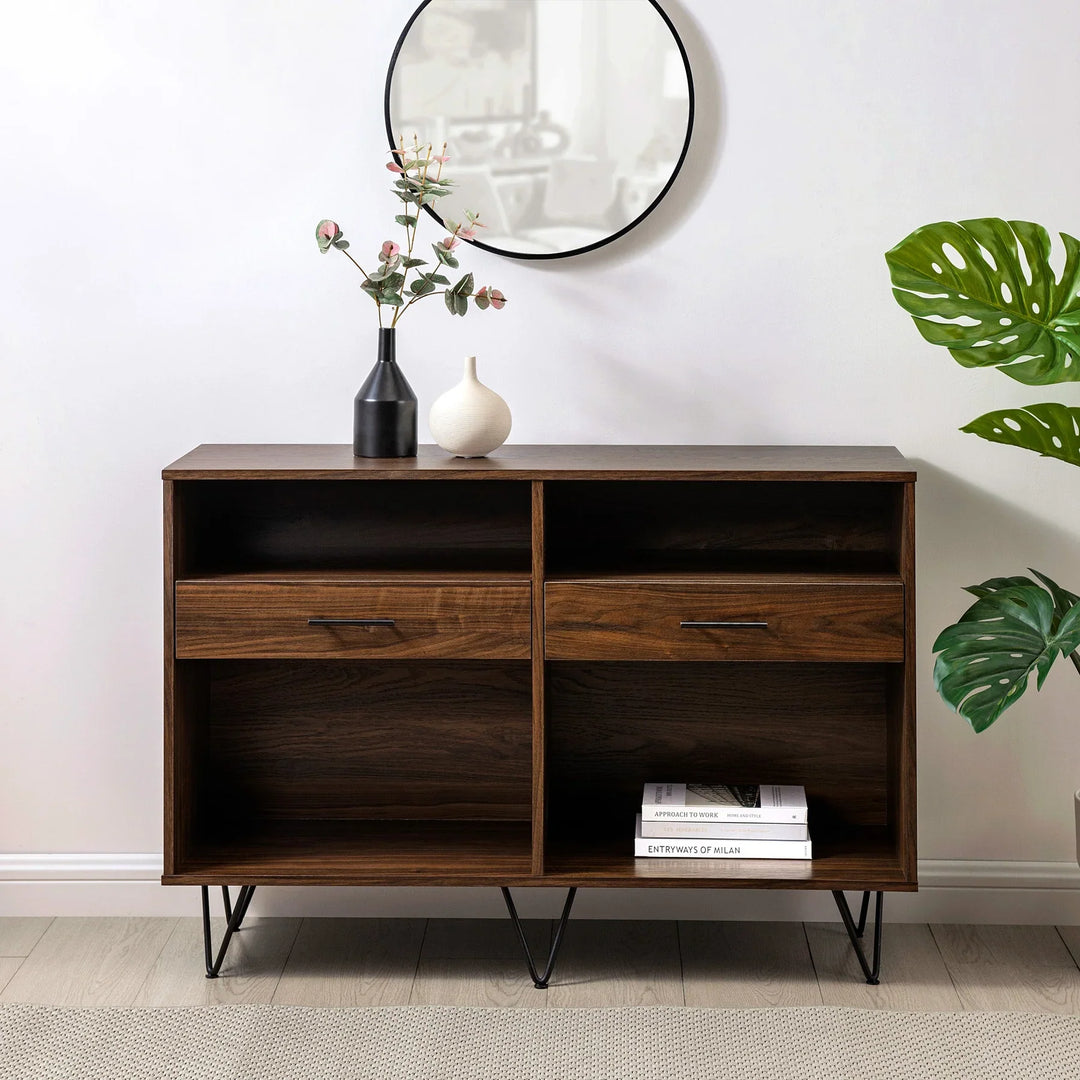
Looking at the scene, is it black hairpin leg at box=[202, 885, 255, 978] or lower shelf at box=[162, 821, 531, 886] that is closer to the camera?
lower shelf at box=[162, 821, 531, 886]

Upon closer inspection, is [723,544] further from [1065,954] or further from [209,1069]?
[209,1069]

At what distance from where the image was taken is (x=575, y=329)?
2227 mm

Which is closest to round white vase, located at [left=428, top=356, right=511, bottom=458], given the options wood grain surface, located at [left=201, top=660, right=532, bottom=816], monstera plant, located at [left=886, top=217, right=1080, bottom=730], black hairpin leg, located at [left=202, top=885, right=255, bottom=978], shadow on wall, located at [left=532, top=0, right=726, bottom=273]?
shadow on wall, located at [left=532, top=0, right=726, bottom=273]

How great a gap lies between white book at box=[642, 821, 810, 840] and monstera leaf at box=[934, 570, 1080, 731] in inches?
15.1

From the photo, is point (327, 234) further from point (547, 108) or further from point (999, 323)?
point (999, 323)

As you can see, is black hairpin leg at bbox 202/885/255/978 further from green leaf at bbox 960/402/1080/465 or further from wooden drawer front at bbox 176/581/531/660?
green leaf at bbox 960/402/1080/465

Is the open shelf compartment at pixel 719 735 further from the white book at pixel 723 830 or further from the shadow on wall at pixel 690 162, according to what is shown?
the shadow on wall at pixel 690 162

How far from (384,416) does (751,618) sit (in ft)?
2.26

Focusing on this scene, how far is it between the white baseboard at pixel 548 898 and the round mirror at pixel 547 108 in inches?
49.5

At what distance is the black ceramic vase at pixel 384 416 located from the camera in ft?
6.55

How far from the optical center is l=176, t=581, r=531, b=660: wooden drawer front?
192 cm

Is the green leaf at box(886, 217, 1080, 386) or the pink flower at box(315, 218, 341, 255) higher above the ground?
the pink flower at box(315, 218, 341, 255)

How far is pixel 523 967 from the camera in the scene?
216 centimetres

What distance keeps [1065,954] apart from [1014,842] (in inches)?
8.6
